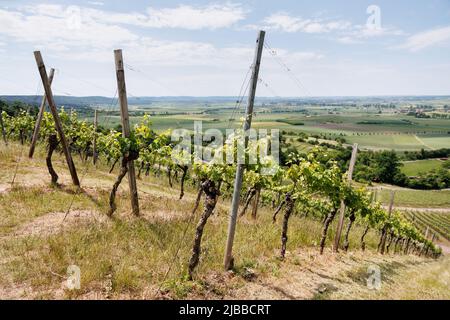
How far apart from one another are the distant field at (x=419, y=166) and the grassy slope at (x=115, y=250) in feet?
390

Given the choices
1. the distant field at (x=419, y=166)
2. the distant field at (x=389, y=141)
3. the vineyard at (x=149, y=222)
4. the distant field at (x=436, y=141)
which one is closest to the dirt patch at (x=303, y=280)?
the vineyard at (x=149, y=222)

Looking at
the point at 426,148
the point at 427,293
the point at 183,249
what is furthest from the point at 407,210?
the point at 183,249

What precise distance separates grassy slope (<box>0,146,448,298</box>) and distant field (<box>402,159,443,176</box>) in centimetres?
11876

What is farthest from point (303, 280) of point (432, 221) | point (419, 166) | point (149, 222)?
point (419, 166)

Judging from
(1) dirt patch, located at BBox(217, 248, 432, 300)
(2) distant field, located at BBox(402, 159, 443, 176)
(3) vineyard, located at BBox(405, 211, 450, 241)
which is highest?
(1) dirt patch, located at BBox(217, 248, 432, 300)

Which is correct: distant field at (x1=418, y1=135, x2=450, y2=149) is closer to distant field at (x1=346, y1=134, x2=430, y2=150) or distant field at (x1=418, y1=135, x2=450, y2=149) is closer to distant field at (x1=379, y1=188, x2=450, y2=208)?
distant field at (x1=346, y1=134, x2=430, y2=150)

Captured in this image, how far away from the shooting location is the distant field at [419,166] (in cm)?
11362

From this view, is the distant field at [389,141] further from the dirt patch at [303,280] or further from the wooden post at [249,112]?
the wooden post at [249,112]

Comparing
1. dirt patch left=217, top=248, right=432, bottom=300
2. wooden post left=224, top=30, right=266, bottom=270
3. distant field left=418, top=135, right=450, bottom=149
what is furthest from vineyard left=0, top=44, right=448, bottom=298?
distant field left=418, top=135, right=450, bottom=149

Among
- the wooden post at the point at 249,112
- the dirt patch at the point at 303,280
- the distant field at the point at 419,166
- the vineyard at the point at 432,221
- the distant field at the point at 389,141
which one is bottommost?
the vineyard at the point at 432,221

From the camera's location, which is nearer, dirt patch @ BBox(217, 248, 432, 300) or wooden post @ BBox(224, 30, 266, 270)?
wooden post @ BBox(224, 30, 266, 270)

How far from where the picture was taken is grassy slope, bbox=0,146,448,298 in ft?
23.1

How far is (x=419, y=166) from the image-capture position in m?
119
